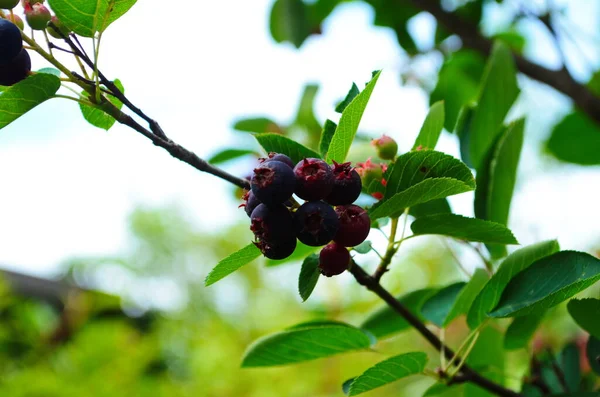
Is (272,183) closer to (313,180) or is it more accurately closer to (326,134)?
(313,180)

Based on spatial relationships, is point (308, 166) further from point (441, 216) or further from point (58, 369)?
point (58, 369)

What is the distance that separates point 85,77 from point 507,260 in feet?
2.14

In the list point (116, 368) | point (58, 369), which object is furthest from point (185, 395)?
point (58, 369)

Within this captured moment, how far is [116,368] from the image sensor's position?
3.28m

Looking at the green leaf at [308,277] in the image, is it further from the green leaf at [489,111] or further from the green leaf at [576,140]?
the green leaf at [576,140]

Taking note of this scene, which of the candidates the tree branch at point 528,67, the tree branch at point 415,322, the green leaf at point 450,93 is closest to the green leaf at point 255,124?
the green leaf at point 450,93

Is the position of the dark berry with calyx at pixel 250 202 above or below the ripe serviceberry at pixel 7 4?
below

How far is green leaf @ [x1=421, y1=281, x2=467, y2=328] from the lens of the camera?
3.59 feet

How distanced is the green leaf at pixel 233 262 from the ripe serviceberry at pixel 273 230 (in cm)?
4

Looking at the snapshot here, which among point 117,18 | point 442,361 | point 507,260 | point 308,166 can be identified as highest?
point 117,18

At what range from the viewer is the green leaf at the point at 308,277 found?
0.75 metres

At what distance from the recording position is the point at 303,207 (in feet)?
2.20

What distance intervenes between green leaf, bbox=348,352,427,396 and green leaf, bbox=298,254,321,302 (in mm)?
132

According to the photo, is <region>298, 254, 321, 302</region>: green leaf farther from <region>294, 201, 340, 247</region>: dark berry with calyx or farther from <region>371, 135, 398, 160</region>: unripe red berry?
<region>371, 135, 398, 160</region>: unripe red berry
